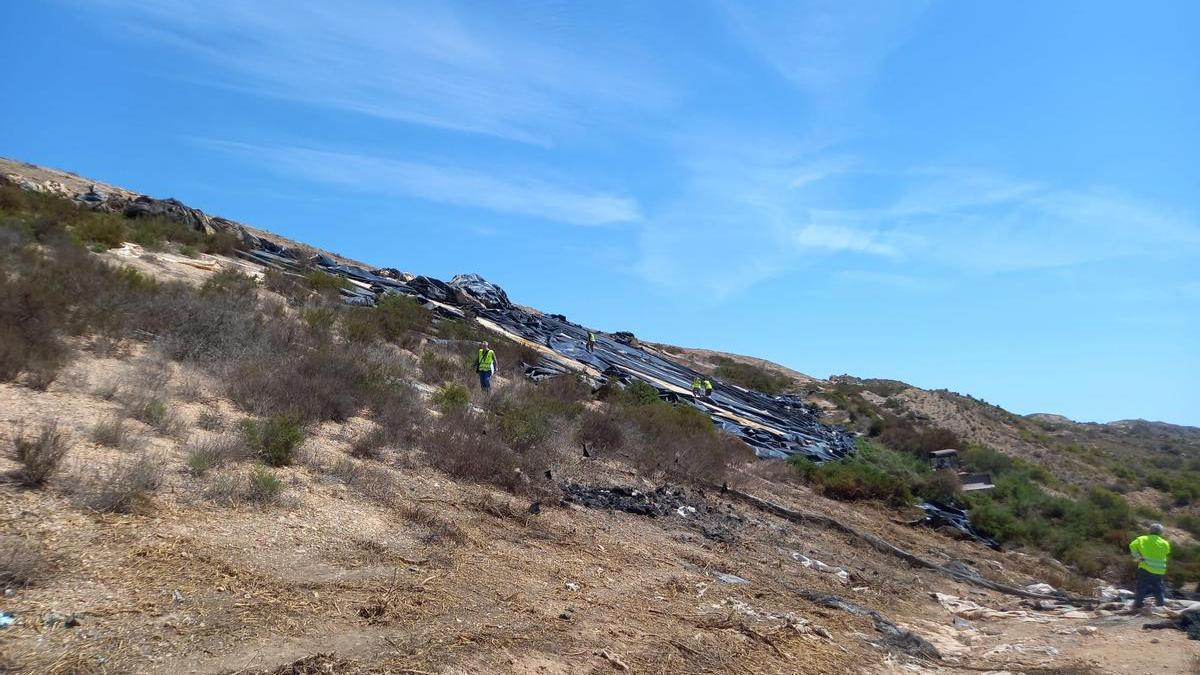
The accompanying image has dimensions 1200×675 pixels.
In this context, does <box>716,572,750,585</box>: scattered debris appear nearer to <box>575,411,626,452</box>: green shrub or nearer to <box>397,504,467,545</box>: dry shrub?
<box>397,504,467,545</box>: dry shrub

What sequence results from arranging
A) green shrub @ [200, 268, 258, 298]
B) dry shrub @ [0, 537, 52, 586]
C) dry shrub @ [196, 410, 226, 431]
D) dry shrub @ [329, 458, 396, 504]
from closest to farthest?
dry shrub @ [0, 537, 52, 586], dry shrub @ [329, 458, 396, 504], dry shrub @ [196, 410, 226, 431], green shrub @ [200, 268, 258, 298]

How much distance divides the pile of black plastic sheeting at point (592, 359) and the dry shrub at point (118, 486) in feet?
44.9

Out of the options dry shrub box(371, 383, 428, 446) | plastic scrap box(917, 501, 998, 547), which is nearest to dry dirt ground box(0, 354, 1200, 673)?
dry shrub box(371, 383, 428, 446)

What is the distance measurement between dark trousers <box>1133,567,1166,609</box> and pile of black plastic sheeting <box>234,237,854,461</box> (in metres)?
11.2

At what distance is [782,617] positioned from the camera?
28.4 feet

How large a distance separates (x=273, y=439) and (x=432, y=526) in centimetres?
216

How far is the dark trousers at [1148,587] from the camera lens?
37.3 ft

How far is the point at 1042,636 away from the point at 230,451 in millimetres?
10135

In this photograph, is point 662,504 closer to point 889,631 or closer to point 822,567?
point 822,567

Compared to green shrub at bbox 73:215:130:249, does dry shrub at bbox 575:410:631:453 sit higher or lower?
lower

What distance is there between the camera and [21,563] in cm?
529

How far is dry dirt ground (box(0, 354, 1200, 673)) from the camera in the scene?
207 inches

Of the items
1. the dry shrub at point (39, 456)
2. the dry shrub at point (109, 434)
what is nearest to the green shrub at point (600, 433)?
the dry shrub at point (109, 434)

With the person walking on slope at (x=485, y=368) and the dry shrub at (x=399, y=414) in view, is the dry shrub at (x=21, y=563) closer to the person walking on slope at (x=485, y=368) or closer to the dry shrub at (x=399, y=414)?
the dry shrub at (x=399, y=414)
